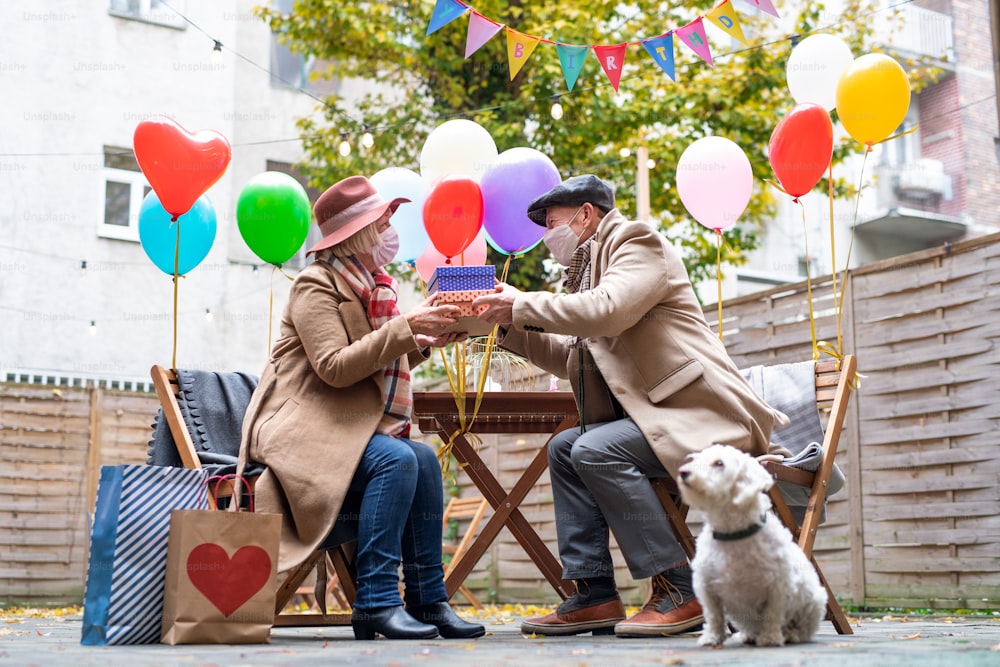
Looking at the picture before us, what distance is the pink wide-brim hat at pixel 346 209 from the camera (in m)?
3.62

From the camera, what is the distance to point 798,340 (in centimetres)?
639

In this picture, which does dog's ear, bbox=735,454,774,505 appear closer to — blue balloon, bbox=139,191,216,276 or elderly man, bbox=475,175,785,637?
elderly man, bbox=475,175,785,637

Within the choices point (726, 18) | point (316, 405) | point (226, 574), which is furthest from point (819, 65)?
point (226, 574)

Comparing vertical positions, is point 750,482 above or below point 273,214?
below

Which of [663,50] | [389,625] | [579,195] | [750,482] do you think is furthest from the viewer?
[663,50]

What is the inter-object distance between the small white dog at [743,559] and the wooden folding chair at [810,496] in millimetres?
493

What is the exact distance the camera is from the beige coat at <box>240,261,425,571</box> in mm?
3357

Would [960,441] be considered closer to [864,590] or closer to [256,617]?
[864,590]

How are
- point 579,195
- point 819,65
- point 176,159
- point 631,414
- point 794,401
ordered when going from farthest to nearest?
1. point 819,65
2. point 176,159
3. point 794,401
4. point 579,195
5. point 631,414

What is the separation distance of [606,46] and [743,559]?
126 inches

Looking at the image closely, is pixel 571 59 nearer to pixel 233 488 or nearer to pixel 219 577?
pixel 233 488

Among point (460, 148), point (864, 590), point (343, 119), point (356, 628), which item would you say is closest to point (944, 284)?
point (864, 590)

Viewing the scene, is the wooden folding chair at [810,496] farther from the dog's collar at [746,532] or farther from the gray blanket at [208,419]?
the gray blanket at [208,419]

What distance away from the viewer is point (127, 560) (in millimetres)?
3104
